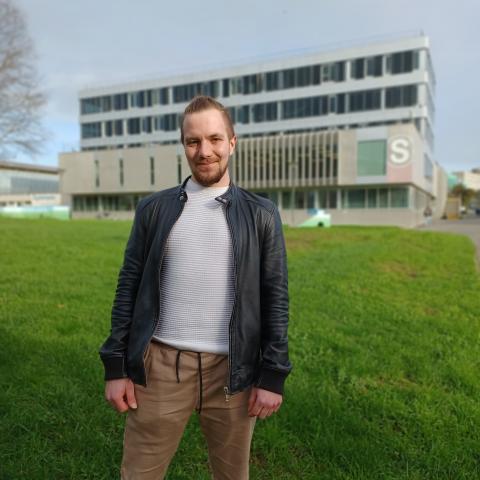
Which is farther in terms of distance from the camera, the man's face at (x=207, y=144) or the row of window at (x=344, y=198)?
the row of window at (x=344, y=198)

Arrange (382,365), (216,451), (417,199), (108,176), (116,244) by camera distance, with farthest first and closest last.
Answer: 1. (108,176)
2. (417,199)
3. (116,244)
4. (382,365)
5. (216,451)

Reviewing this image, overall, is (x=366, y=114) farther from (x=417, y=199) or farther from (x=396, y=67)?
(x=417, y=199)

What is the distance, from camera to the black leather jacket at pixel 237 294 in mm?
1988

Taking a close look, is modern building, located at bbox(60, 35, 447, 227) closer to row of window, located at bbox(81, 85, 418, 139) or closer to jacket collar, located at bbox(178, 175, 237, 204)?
row of window, located at bbox(81, 85, 418, 139)

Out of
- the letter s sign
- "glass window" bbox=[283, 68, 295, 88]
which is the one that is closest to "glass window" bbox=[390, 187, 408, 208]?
the letter s sign

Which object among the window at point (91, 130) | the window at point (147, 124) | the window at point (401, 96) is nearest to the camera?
the window at point (401, 96)

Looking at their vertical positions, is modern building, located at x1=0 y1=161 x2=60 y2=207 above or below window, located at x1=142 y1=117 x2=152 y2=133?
below

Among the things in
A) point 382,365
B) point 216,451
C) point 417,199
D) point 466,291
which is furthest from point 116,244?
point 417,199

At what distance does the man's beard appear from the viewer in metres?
2.01

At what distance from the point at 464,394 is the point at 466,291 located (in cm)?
485

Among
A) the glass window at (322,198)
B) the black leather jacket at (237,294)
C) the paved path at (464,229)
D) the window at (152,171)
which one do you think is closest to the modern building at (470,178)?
the paved path at (464,229)

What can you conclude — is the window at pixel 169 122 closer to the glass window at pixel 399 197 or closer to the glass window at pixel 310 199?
the glass window at pixel 310 199

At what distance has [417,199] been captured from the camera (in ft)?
156

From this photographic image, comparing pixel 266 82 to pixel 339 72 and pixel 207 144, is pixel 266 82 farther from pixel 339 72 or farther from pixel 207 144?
pixel 207 144
